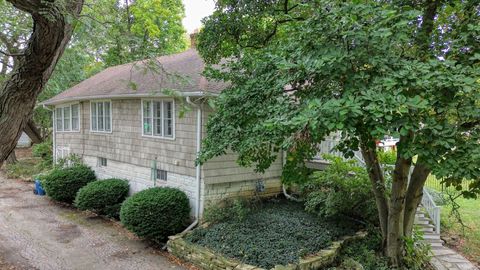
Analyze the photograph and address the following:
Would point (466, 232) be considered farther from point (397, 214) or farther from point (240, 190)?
point (240, 190)

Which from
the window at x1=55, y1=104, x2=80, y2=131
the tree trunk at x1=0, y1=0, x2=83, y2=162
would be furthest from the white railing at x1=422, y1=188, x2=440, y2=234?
the window at x1=55, y1=104, x2=80, y2=131

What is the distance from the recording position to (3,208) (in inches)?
477

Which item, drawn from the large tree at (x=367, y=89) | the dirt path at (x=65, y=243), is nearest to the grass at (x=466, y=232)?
the large tree at (x=367, y=89)

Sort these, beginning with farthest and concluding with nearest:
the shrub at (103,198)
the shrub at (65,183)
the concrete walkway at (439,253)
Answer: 1. the shrub at (65,183)
2. the shrub at (103,198)
3. the concrete walkway at (439,253)

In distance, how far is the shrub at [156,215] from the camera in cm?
875

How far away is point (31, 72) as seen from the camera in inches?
147

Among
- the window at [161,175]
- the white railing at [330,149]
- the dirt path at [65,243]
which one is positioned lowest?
the dirt path at [65,243]

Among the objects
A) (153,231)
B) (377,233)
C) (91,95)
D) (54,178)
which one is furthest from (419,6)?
(54,178)

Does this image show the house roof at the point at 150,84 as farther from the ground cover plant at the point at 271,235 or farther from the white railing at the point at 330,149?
the white railing at the point at 330,149

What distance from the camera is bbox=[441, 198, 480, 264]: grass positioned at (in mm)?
8553

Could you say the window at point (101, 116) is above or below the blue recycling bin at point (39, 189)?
above

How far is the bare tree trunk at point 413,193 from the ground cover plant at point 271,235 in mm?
1565

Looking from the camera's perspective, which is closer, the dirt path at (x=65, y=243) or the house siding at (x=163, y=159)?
the dirt path at (x=65, y=243)

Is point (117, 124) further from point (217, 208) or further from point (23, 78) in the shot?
point (23, 78)
